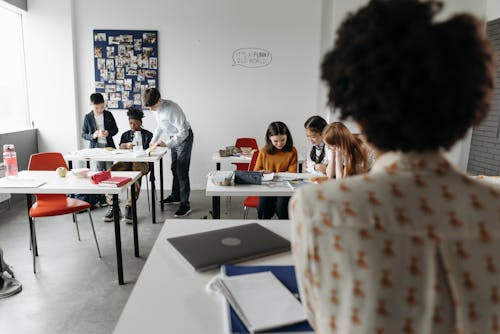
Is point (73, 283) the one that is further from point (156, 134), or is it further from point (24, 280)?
point (156, 134)

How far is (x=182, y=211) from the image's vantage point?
4.22 m

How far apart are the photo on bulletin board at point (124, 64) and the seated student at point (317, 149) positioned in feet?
9.04

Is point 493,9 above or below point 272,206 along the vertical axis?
above

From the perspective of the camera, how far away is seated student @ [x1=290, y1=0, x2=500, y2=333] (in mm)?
565

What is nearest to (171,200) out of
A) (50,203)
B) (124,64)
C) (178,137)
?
(178,137)

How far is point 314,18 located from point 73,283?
434 centimetres

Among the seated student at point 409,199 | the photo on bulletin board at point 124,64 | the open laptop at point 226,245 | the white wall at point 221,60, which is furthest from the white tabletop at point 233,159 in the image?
the seated student at point 409,199

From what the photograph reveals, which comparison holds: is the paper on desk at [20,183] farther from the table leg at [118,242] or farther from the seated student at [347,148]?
the seated student at [347,148]

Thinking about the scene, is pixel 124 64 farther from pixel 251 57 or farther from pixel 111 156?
pixel 111 156

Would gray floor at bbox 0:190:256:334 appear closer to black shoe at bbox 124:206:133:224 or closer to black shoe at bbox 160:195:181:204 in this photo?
black shoe at bbox 124:206:133:224

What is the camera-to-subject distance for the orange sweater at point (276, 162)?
3285mm

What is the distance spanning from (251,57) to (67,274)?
362cm

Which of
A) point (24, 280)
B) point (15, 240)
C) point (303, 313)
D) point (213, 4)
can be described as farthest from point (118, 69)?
point (303, 313)

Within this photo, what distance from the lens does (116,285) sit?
2.60 meters
